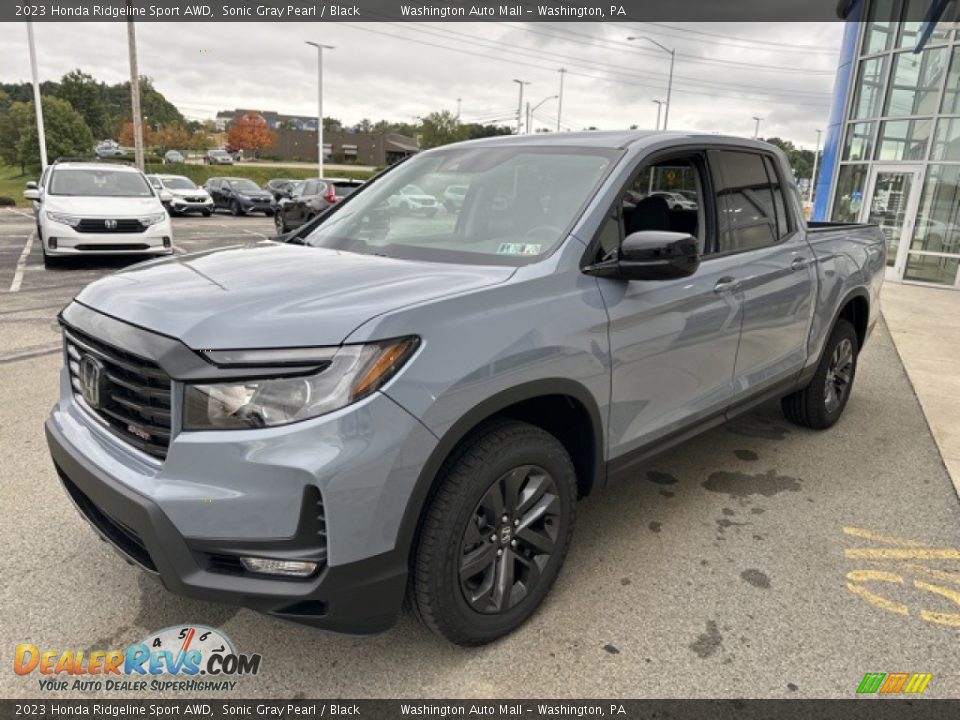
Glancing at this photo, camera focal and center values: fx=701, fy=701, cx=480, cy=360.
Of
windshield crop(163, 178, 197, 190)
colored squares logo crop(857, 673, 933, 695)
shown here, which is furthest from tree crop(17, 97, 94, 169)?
colored squares logo crop(857, 673, 933, 695)

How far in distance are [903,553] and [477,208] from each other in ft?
8.40

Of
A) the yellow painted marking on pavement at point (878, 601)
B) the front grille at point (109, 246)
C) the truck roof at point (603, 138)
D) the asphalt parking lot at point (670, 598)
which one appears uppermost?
the truck roof at point (603, 138)

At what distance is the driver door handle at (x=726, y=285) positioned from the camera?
327 cm

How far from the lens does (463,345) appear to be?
2166mm

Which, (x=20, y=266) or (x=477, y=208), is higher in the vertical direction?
(x=477, y=208)

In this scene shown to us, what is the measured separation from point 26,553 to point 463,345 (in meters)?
2.29

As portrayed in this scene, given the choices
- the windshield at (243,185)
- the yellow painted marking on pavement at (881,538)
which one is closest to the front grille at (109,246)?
the yellow painted marking on pavement at (881,538)

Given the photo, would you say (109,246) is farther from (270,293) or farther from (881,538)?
(881,538)

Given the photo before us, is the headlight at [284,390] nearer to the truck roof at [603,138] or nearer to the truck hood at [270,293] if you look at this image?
the truck hood at [270,293]

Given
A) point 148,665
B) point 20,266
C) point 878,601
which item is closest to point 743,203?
point 878,601

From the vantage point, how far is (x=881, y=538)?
3.43m

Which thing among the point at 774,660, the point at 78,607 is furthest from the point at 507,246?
the point at 78,607

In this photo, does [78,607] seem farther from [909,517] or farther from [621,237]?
[909,517]

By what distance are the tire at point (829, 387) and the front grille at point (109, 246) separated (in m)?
9.46
